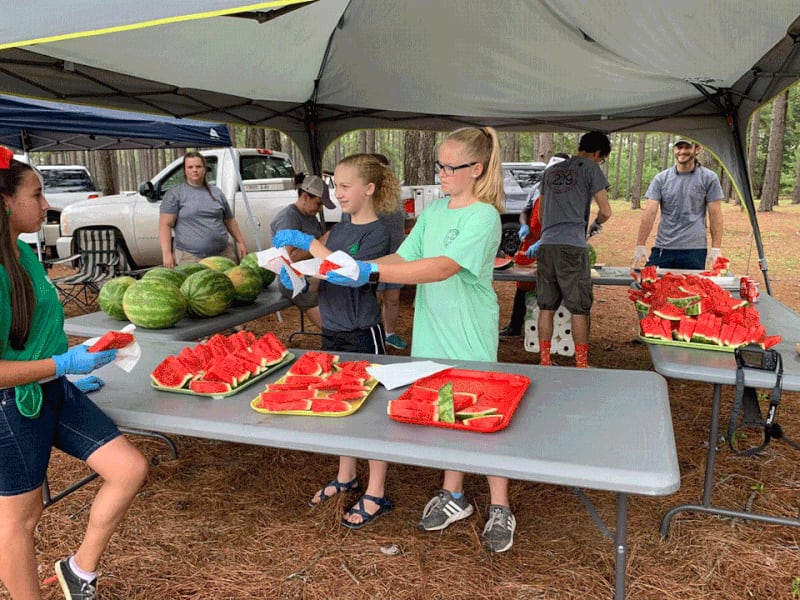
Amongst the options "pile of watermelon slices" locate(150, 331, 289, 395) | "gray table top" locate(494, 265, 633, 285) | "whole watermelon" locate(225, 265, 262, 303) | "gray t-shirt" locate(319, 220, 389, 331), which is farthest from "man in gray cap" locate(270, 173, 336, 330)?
"pile of watermelon slices" locate(150, 331, 289, 395)

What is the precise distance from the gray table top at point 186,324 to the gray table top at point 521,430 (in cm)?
83

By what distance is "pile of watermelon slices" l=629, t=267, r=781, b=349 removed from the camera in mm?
2760

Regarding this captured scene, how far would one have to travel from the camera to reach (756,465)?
11.8 feet

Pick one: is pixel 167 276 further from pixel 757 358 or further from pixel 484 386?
pixel 757 358

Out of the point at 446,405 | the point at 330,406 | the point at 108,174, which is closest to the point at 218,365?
the point at 330,406

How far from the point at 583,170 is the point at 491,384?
3.20 metres

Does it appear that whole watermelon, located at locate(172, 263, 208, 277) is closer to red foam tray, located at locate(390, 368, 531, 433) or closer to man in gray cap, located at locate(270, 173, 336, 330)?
man in gray cap, located at locate(270, 173, 336, 330)

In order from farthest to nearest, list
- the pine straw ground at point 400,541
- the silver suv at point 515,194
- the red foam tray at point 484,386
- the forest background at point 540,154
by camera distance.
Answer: the silver suv at point 515,194
the forest background at point 540,154
the pine straw ground at point 400,541
the red foam tray at point 484,386

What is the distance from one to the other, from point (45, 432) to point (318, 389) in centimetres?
99

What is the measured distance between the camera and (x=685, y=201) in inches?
223

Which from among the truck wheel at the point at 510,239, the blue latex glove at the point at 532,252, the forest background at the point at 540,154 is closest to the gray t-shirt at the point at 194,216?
the forest background at the point at 540,154

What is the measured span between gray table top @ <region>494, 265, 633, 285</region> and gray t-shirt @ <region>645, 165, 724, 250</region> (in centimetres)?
77

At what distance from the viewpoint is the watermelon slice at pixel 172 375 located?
2.39 meters

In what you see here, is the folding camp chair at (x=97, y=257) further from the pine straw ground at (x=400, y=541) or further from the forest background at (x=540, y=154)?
the pine straw ground at (x=400, y=541)
